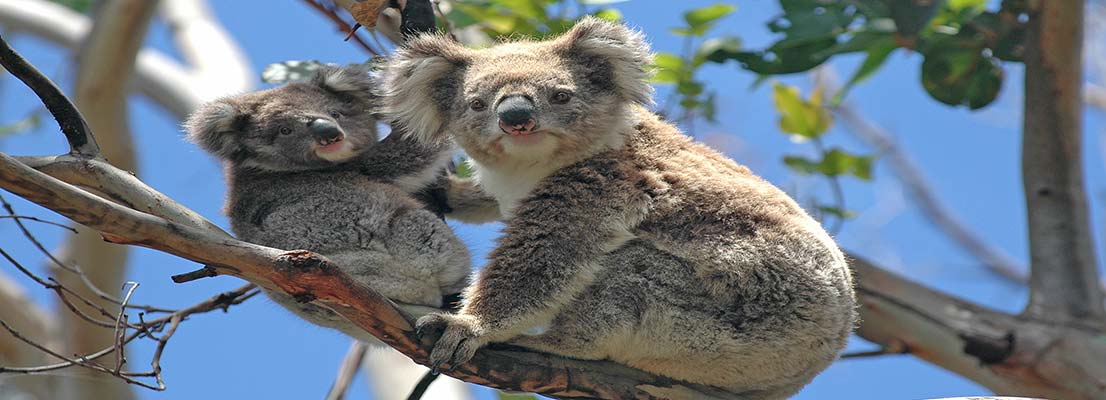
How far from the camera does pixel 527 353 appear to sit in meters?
3.40

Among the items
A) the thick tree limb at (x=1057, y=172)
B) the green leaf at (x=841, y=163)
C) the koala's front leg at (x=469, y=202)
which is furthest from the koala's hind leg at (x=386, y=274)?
the thick tree limb at (x=1057, y=172)

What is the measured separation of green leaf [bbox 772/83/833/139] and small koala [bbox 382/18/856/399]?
2.03 metres

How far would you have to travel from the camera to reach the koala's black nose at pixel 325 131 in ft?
12.1

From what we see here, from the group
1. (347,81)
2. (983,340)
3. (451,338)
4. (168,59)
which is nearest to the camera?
(451,338)

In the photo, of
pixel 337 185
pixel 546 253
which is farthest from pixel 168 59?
pixel 546 253

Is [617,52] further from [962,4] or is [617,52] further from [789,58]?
[962,4]

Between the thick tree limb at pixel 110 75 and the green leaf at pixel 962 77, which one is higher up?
the thick tree limb at pixel 110 75

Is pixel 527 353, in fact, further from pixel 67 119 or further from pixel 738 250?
pixel 67 119

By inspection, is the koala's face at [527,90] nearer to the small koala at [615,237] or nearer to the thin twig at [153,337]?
the small koala at [615,237]

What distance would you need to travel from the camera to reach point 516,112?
3418mm

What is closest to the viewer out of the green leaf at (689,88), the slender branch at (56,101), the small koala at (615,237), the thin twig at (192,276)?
the thin twig at (192,276)

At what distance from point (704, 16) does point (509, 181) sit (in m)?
1.87

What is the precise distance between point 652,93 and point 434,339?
128 cm

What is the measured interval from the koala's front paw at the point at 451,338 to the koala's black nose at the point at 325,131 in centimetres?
84
